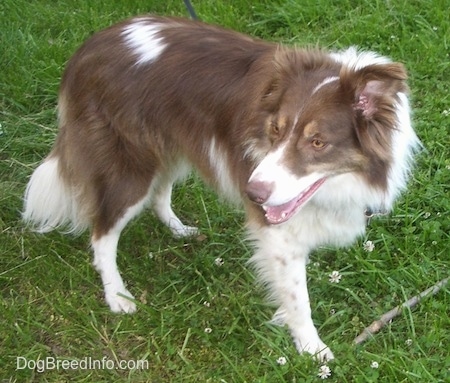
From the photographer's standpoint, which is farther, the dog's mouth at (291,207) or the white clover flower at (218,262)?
the white clover flower at (218,262)

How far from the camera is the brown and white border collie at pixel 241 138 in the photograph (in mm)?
2678

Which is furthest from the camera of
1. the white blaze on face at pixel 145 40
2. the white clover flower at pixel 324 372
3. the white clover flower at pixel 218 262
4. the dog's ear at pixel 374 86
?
the white clover flower at pixel 218 262

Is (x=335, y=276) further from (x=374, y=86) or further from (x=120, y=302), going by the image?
(x=374, y=86)

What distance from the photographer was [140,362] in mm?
3281

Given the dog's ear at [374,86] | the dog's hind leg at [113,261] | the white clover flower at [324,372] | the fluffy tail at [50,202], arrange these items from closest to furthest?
the dog's ear at [374,86] < the white clover flower at [324,372] < the dog's hind leg at [113,261] < the fluffy tail at [50,202]

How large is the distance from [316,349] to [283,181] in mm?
971

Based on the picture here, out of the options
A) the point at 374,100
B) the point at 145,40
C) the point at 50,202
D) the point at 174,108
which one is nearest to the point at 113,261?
the point at 50,202

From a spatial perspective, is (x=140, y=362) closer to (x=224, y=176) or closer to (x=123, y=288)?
(x=123, y=288)

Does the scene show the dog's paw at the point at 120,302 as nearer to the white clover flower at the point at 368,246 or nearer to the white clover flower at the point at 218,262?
the white clover flower at the point at 218,262

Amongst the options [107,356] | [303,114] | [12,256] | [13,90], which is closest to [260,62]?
[303,114]

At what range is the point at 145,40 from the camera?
3225 mm

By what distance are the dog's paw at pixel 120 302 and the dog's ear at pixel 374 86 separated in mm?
1547

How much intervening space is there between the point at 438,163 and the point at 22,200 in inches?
94.3

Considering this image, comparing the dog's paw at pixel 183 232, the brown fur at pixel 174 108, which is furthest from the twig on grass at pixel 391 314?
the dog's paw at pixel 183 232
